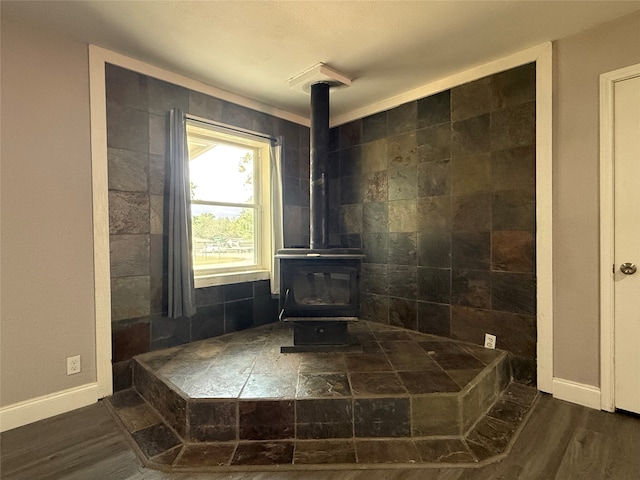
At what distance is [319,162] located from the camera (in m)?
2.65

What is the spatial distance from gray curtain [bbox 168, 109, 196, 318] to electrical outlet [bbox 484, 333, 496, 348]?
2430 mm

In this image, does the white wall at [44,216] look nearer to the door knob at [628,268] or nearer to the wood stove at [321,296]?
the wood stove at [321,296]

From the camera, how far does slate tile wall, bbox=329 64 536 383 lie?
235 cm

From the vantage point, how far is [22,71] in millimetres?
1914

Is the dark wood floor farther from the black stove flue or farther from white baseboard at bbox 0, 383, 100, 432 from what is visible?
the black stove flue

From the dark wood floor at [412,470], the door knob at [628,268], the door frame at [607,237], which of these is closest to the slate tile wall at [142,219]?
the dark wood floor at [412,470]

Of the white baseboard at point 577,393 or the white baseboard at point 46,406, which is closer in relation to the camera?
the white baseboard at point 46,406

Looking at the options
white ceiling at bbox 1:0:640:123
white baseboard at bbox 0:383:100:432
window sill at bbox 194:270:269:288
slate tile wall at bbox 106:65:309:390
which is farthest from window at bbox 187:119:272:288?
white baseboard at bbox 0:383:100:432

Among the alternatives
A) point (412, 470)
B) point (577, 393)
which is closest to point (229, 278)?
point (412, 470)

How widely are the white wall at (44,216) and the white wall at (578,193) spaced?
10.9ft

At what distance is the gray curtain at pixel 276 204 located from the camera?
3.21 meters

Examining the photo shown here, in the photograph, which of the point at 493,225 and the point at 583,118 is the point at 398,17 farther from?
the point at 493,225

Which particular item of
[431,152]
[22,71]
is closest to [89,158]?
[22,71]

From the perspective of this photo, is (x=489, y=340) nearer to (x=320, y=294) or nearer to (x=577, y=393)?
(x=577, y=393)
